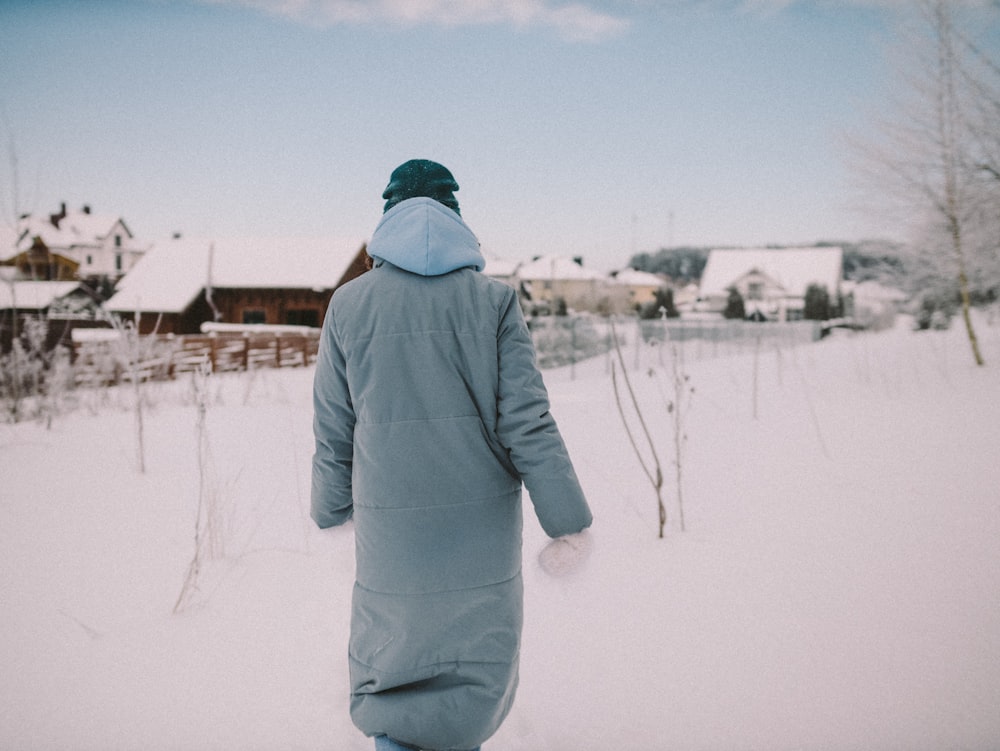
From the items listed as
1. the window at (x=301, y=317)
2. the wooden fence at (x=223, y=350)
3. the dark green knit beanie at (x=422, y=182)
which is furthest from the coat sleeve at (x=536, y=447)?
the window at (x=301, y=317)

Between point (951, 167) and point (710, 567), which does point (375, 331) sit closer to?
point (710, 567)

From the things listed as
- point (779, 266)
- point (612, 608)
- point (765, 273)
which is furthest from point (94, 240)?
point (612, 608)

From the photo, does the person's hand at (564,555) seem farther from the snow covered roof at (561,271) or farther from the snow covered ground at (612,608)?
the snow covered roof at (561,271)

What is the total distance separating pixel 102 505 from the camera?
3.67 m

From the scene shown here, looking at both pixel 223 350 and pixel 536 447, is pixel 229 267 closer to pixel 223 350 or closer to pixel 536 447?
pixel 223 350

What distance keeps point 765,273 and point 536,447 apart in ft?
150

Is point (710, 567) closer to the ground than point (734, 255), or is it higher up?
closer to the ground

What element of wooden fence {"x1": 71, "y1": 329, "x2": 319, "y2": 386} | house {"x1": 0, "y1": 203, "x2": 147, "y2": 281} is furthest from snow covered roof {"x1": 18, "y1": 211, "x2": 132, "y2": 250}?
wooden fence {"x1": 71, "y1": 329, "x2": 319, "y2": 386}

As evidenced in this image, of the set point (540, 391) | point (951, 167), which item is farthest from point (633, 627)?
point (951, 167)

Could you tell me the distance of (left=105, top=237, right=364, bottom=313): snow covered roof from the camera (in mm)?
20719

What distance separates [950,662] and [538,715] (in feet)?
5.10

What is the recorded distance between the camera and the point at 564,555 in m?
1.29

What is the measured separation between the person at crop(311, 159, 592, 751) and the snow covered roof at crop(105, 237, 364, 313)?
66.2ft

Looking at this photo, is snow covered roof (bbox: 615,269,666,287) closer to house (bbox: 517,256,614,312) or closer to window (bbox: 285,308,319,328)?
house (bbox: 517,256,614,312)
